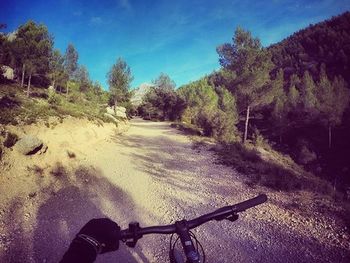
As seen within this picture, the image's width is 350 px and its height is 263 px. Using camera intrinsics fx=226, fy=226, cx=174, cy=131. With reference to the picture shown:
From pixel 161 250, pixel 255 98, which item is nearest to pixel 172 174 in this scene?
pixel 161 250

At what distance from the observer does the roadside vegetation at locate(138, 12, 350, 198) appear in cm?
1424

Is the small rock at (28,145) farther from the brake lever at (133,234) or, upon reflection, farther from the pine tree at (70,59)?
the pine tree at (70,59)

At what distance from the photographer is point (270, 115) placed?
60250 mm

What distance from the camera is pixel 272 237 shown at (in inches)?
235

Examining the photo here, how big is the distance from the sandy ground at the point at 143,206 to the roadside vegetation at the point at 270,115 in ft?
7.27

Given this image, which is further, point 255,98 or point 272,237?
point 255,98

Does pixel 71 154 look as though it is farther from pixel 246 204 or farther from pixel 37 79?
pixel 37 79

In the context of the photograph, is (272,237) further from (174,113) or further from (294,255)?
(174,113)

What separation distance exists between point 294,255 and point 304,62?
127901mm

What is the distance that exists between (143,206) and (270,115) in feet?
193

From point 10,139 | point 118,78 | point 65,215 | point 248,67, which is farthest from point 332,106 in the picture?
point 10,139

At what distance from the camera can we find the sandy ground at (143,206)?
554cm

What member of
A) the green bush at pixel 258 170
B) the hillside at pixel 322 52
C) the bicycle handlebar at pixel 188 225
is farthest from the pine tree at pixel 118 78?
the hillside at pixel 322 52

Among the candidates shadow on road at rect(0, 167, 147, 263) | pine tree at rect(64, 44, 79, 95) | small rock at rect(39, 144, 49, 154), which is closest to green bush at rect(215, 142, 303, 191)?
shadow on road at rect(0, 167, 147, 263)
